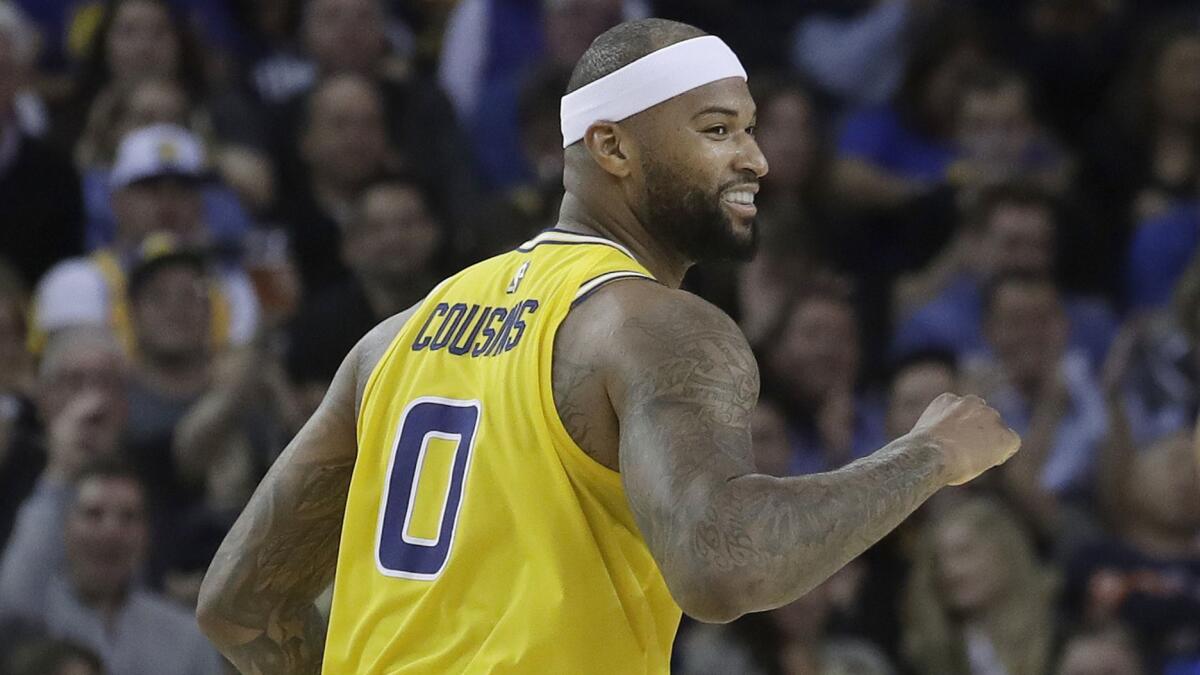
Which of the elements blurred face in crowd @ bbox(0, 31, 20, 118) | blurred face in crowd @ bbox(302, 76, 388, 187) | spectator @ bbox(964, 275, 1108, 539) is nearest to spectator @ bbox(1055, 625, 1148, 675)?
spectator @ bbox(964, 275, 1108, 539)

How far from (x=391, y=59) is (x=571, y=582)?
21.6 ft

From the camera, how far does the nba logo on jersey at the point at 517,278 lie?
12.1 feet

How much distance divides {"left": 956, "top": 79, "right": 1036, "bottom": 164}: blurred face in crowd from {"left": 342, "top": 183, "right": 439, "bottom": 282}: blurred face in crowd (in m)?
2.67

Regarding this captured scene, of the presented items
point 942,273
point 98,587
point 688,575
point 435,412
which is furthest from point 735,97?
point 942,273

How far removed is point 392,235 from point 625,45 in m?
4.62

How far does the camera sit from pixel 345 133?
9047 mm

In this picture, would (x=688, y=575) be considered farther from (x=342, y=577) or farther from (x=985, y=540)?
(x=985, y=540)

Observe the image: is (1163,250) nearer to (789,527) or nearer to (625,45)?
(625,45)

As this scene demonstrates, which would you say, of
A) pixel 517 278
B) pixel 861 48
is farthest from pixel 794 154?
pixel 517 278

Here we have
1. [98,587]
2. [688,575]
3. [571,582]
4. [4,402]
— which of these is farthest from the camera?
[4,402]

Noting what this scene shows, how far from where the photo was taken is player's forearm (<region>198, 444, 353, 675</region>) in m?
4.08

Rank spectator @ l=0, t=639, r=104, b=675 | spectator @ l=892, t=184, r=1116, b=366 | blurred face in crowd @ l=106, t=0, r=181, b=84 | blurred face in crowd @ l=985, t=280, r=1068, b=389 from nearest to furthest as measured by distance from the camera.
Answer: spectator @ l=0, t=639, r=104, b=675 < blurred face in crowd @ l=985, t=280, r=1068, b=389 < spectator @ l=892, t=184, r=1116, b=366 < blurred face in crowd @ l=106, t=0, r=181, b=84

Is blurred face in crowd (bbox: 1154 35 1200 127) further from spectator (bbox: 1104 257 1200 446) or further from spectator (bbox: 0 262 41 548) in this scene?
spectator (bbox: 0 262 41 548)

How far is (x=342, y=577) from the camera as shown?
12.4 ft
